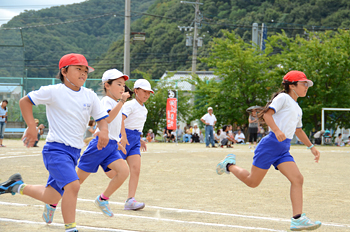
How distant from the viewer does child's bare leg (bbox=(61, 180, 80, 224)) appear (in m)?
3.89

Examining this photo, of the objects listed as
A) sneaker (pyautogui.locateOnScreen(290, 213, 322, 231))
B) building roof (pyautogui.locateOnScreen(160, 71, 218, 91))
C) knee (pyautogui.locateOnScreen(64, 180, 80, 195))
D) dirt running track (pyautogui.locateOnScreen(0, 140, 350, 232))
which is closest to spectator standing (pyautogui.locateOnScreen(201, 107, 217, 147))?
dirt running track (pyautogui.locateOnScreen(0, 140, 350, 232))

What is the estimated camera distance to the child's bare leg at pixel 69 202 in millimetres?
3893

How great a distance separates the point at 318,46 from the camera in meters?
27.4

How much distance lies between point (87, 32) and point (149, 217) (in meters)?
56.6

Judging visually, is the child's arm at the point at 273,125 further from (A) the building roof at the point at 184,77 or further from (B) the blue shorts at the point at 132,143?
(A) the building roof at the point at 184,77

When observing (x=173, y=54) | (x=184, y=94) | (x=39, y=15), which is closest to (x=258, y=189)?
(x=184, y=94)

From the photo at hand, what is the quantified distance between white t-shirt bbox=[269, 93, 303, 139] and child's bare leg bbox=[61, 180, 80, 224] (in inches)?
96.2

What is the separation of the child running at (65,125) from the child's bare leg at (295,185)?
6.99 ft

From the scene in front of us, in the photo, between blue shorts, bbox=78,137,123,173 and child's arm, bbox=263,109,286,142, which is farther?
blue shorts, bbox=78,137,123,173

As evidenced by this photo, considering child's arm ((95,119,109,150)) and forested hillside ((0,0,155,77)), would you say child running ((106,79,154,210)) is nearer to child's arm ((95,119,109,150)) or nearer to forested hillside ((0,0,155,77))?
child's arm ((95,119,109,150))

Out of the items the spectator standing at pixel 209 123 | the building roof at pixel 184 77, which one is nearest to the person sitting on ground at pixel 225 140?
the spectator standing at pixel 209 123

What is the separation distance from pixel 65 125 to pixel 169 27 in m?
53.8

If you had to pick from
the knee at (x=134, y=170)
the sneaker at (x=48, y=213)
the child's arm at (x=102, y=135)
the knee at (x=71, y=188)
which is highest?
the child's arm at (x=102, y=135)

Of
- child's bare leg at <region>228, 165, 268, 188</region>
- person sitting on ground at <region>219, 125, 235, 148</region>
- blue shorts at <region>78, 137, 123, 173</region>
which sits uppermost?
blue shorts at <region>78, 137, 123, 173</region>
